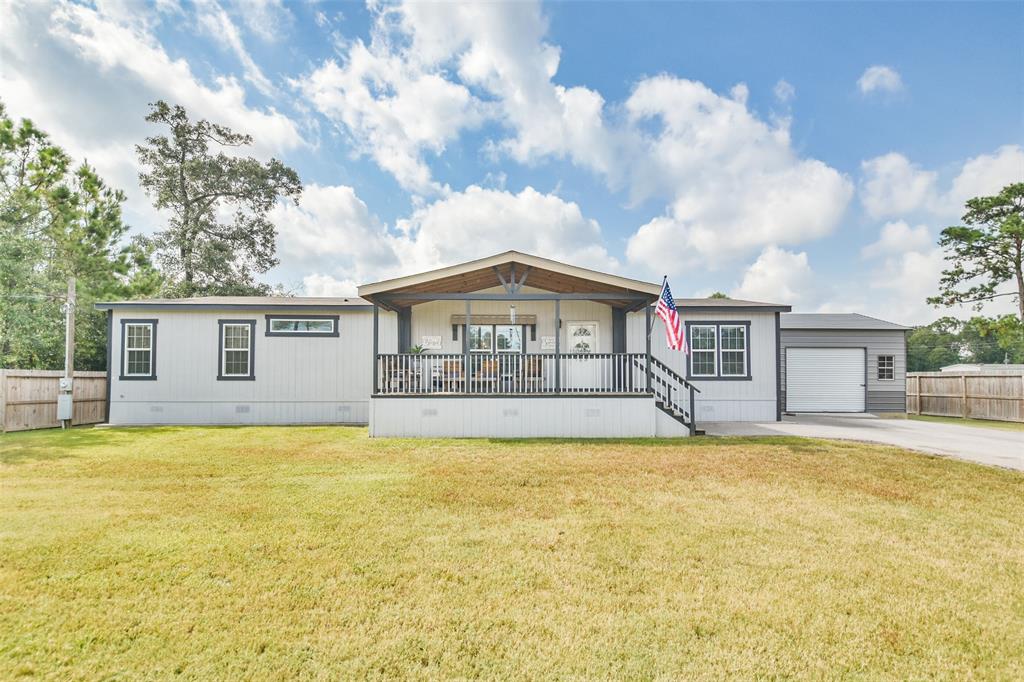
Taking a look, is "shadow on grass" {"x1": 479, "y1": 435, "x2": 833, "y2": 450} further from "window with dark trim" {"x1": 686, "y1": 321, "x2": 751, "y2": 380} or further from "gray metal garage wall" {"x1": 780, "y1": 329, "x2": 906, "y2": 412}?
"gray metal garage wall" {"x1": 780, "y1": 329, "x2": 906, "y2": 412}

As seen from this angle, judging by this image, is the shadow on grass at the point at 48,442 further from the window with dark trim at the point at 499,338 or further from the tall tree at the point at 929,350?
the tall tree at the point at 929,350

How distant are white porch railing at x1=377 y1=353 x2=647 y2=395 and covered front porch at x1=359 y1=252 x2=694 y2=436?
0.02 m

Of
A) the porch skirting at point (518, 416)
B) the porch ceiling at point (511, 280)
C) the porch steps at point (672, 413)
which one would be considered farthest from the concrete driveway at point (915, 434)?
the porch ceiling at point (511, 280)

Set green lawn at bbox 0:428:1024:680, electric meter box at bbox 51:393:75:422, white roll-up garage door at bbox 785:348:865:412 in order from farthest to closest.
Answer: white roll-up garage door at bbox 785:348:865:412 → electric meter box at bbox 51:393:75:422 → green lawn at bbox 0:428:1024:680

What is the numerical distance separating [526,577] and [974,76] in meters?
16.3

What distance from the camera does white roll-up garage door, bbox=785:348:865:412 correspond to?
14586mm

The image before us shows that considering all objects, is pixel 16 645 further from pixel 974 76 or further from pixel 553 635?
pixel 974 76

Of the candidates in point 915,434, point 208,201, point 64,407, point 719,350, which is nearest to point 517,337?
point 719,350

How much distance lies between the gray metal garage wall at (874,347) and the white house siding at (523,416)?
28.8 feet

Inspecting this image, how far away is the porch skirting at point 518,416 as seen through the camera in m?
8.93

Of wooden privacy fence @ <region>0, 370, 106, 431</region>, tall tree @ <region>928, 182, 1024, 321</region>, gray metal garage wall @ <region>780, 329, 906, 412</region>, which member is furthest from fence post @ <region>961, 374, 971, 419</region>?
wooden privacy fence @ <region>0, 370, 106, 431</region>

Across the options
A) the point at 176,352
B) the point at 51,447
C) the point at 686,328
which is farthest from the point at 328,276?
the point at 686,328

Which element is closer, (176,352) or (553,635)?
(553,635)

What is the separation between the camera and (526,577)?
2.96 metres
